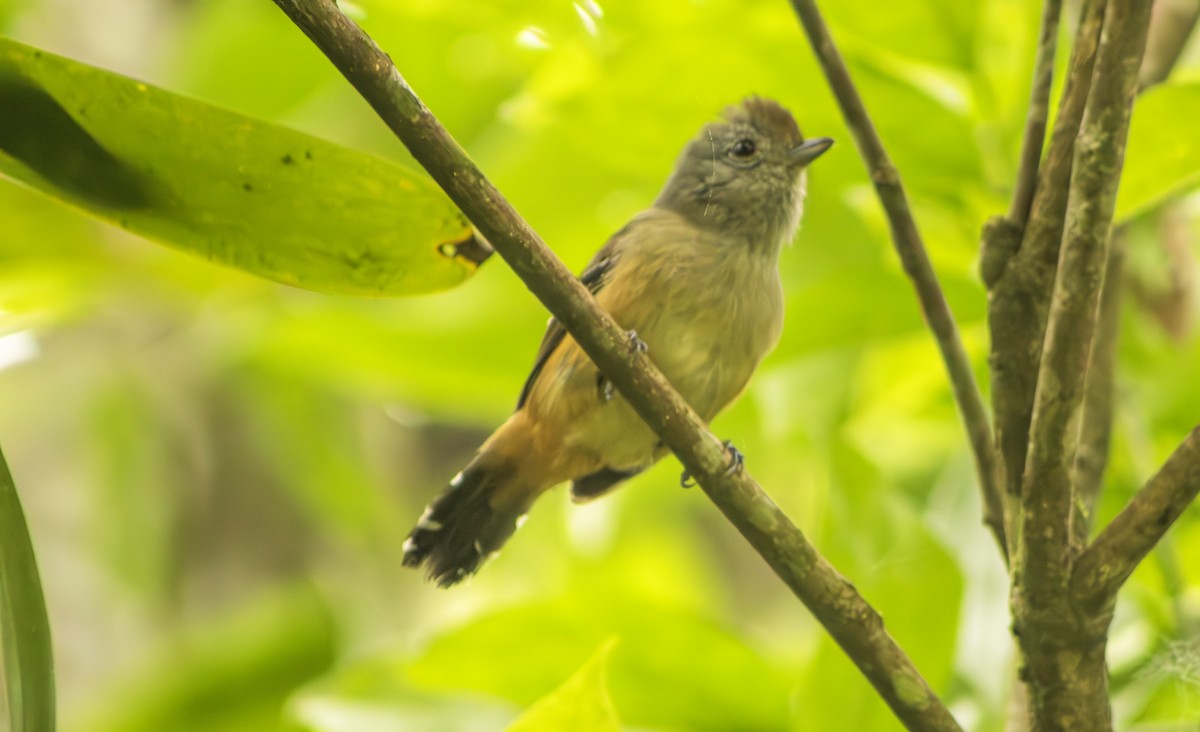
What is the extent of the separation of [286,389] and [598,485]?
1202mm

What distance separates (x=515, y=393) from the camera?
284cm

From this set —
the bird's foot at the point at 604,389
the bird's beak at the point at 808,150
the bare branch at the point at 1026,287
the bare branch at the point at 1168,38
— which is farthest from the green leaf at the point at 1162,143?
the bird's foot at the point at 604,389

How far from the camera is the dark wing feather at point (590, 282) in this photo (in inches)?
104

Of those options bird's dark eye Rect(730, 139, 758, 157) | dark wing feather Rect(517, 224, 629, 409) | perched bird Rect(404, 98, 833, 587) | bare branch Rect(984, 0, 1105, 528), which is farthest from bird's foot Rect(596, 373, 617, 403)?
bare branch Rect(984, 0, 1105, 528)

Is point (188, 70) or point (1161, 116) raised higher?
point (188, 70)

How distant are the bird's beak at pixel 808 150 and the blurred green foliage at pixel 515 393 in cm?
4

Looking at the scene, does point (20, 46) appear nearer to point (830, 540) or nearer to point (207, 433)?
point (830, 540)

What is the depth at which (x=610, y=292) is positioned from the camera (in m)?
2.61

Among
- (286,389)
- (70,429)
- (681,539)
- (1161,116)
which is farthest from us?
(681,539)

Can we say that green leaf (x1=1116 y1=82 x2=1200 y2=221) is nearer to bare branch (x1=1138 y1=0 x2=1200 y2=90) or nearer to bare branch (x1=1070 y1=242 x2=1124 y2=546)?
bare branch (x1=1070 y1=242 x2=1124 y2=546)

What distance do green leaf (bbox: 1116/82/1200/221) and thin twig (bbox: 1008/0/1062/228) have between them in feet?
0.73

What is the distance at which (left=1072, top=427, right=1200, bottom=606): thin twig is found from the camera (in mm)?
1410

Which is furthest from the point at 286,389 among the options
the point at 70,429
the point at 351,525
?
the point at 70,429

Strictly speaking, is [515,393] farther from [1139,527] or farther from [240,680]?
[1139,527]
